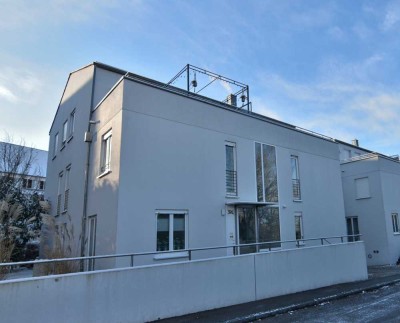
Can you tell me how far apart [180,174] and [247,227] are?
3319mm

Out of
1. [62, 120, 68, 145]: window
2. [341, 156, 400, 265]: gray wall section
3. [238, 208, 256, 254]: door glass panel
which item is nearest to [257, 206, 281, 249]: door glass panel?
[238, 208, 256, 254]: door glass panel

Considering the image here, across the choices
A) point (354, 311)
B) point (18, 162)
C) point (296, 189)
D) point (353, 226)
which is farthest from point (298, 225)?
point (18, 162)

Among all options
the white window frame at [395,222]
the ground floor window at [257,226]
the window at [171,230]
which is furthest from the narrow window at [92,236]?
the white window frame at [395,222]

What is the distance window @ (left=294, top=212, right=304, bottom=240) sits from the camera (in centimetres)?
1380

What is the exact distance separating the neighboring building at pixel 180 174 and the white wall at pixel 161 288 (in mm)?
1131

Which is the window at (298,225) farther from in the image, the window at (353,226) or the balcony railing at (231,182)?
the window at (353,226)

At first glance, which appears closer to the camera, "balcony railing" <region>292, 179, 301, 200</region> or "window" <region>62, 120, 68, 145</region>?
"balcony railing" <region>292, 179, 301, 200</region>

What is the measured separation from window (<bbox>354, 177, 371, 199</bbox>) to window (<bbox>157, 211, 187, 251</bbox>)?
1567cm

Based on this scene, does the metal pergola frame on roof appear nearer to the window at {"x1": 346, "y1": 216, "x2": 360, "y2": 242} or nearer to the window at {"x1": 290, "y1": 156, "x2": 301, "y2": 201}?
the window at {"x1": 290, "y1": 156, "x2": 301, "y2": 201}

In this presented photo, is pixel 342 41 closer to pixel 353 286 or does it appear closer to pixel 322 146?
pixel 322 146

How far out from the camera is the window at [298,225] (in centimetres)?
1380

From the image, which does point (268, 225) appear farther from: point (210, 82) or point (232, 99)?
point (232, 99)

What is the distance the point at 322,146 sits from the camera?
1590 centimetres

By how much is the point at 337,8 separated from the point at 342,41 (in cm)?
248
